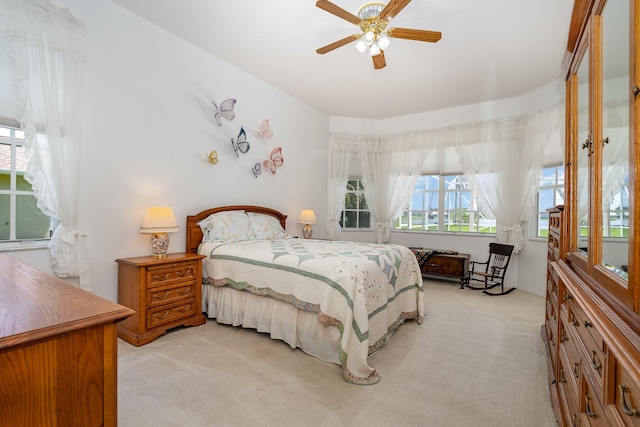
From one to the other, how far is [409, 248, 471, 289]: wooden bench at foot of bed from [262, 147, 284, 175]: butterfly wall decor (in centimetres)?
273

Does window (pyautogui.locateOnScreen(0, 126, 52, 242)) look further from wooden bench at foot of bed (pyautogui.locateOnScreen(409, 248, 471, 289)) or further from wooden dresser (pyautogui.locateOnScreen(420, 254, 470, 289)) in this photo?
wooden dresser (pyautogui.locateOnScreen(420, 254, 470, 289))

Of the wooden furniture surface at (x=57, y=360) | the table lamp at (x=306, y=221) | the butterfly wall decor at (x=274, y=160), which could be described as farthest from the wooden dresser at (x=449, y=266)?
the wooden furniture surface at (x=57, y=360)

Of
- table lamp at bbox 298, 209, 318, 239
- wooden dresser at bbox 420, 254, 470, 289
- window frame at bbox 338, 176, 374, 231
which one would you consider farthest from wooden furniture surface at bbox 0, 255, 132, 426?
window frame at bbox 338, 176, 374, 231

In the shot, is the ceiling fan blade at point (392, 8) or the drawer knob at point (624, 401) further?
the ceiling fan blade at point (392, 8)

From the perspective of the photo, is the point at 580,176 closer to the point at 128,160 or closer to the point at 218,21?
the point at 218,21

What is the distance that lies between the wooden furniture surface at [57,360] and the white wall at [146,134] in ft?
7.13

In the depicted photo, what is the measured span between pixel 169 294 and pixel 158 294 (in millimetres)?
107

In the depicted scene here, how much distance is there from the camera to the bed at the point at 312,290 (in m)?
2.21

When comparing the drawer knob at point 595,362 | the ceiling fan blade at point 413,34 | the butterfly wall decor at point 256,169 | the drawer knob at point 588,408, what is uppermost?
the ceiling fan blade at point 413,34

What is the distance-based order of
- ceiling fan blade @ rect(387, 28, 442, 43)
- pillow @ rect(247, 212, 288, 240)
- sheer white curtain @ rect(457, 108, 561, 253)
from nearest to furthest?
ceiling fan blade @ rect(387, 28, 442, 43) → pillow @ rect(247, 212, 288, 240) → sheer white curtain @ rect(457, 108, 561, 253)

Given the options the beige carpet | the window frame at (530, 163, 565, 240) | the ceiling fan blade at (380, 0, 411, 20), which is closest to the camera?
the beige carpet

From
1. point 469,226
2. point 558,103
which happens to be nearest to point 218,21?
point 558,103

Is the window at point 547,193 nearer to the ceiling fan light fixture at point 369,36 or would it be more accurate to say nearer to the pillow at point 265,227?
the ceiling fan light fixture at point 369,36

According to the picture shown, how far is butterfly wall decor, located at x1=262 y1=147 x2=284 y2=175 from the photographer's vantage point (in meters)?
4.57
